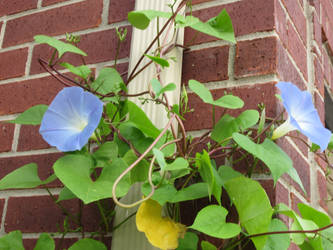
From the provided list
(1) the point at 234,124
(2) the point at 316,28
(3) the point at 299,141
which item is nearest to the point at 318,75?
(2) the point at 316,28

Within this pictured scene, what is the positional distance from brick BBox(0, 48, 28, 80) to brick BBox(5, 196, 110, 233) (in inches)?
13.0

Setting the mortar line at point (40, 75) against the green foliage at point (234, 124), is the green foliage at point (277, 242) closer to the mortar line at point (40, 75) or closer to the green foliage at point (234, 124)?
the green foliage at point (234, 124)

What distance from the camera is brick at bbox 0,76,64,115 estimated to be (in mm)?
1037

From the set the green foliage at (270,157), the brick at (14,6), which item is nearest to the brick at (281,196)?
the green foliage at (270,157)

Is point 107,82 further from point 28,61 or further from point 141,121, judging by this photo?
point 28,61

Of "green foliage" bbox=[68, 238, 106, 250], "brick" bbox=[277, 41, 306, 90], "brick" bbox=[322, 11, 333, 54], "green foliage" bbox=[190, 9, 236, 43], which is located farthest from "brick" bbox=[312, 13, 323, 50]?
"green foliage" bbox=[68, 238, 106, 250]

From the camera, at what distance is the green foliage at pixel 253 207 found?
1.98 feet

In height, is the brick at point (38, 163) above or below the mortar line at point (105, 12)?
below

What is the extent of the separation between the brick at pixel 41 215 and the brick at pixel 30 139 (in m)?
0.12

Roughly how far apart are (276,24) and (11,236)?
637mm

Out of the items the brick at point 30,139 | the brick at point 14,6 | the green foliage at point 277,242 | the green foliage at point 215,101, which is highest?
the brick at point 14,6

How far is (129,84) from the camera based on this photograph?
879 millimetres

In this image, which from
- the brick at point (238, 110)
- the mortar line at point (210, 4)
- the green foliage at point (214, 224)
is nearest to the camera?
the green foliage at point (214, 224)

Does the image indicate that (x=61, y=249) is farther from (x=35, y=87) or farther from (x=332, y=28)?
(x=332, y=28)
